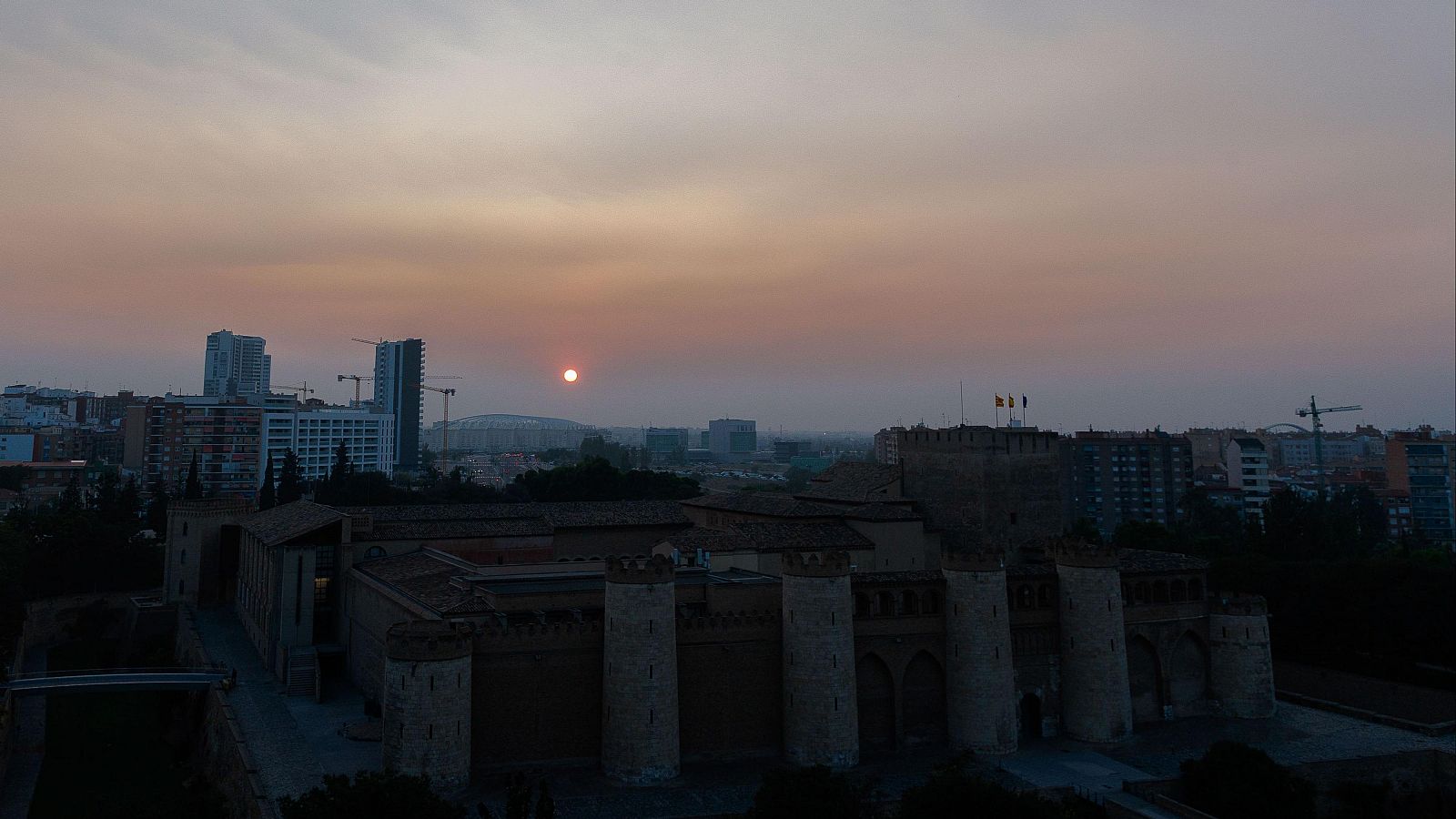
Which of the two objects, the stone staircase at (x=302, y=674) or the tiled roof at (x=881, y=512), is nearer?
the stone staircase at (x=302, y=674)

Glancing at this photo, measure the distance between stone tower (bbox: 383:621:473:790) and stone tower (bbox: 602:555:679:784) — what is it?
162 inches

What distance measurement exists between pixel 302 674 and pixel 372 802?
1903 centimetres

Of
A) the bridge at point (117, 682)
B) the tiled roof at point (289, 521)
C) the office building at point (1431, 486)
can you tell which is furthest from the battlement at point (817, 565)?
the office building at point (1431, 486)

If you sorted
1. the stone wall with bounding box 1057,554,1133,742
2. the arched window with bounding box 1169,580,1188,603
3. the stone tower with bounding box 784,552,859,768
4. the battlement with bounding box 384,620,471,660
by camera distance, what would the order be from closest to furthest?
the battlement with bounding box 384,620,471,660
the stone tower with bounding box 784,552,859,768
the stone wall with bounding box 1057,554,1133,742
the arched window with bounding box 1169,580,1188,603

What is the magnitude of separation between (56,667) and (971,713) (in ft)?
144

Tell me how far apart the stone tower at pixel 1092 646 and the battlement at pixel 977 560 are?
10.1ft

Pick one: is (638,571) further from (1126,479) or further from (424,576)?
(1126,479)

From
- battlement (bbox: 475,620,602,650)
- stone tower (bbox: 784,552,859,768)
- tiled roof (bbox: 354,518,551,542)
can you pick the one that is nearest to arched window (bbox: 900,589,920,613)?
stone tower (bbox: 784,552,859,768)

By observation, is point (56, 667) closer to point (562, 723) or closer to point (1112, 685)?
point (562, 723)

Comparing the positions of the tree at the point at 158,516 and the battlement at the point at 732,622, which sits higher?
the tree at the point at 158,516

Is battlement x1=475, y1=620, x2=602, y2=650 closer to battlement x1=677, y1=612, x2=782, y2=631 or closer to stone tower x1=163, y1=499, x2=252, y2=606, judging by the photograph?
battlement x1=677, y1=612, x2=782, y2=631

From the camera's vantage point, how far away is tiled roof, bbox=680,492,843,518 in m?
39.2

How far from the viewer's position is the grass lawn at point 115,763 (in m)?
28.4

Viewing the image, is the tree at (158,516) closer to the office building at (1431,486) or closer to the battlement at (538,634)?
the battlement at (538,634)
